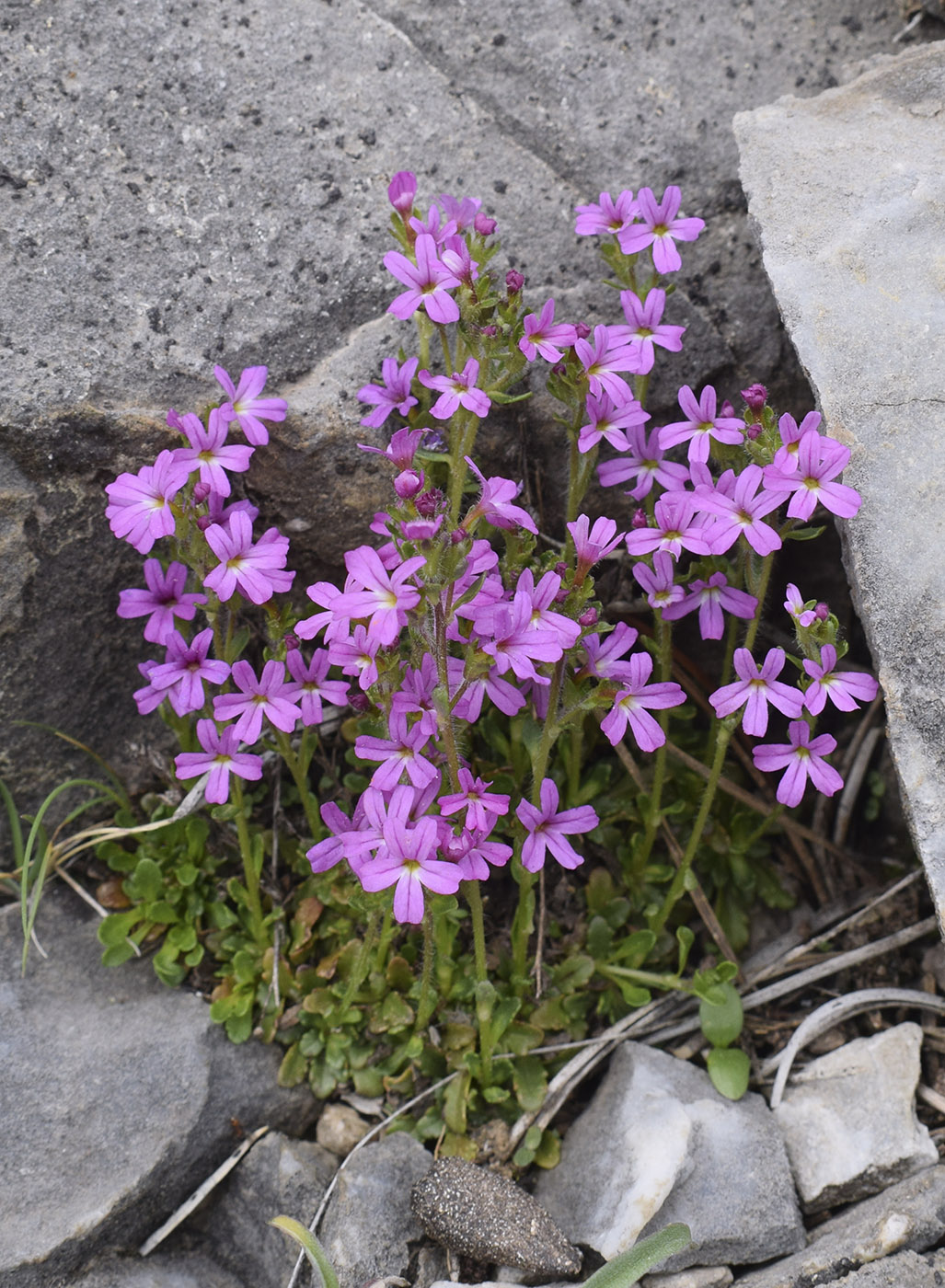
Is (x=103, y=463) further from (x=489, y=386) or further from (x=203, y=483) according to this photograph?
(x=489, y=386)

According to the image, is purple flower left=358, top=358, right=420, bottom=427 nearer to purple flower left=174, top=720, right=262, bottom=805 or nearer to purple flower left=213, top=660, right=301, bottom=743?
purple flower left=213, top=660, right=301, bottom=743

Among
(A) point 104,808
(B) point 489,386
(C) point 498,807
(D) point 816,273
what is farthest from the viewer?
(A) point 104,808

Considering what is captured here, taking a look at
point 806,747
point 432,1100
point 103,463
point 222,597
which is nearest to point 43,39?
point 103,463

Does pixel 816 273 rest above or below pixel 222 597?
above

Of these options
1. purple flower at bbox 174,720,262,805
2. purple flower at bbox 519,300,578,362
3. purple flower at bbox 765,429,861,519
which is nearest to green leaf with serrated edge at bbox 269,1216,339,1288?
purple flower at bbox 174,720,262,805

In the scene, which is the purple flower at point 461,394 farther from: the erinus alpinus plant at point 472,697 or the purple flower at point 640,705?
the purple flower at point 640,705

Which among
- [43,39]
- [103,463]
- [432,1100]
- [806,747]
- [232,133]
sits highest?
[43,39]
